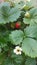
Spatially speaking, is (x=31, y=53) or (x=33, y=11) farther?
(x=33, y=11)

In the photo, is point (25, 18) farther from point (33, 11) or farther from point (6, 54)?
point (6, 54)

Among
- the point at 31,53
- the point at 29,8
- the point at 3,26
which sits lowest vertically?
the point at 31,53

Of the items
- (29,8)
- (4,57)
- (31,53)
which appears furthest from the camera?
(29,8)

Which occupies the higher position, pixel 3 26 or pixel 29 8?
pixel 29 8

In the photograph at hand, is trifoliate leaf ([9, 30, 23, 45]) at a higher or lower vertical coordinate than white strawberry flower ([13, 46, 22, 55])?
higher

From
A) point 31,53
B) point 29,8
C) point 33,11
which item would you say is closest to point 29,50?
point 31,53

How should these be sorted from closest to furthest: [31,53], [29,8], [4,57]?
[31,53]
[4,57]
[29,8]

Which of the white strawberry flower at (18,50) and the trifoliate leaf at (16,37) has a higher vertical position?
the trifoliate leaf at (16,37)
